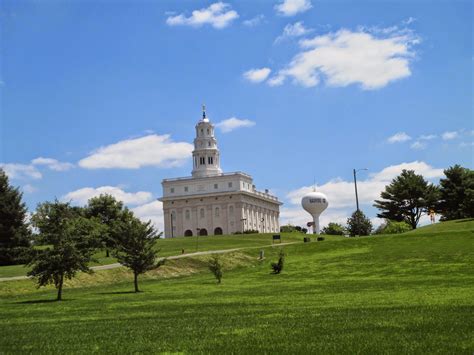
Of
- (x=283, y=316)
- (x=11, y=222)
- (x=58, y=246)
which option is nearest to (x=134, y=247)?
(x=58, y=246)

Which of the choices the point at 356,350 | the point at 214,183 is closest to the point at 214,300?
the point at 356,350

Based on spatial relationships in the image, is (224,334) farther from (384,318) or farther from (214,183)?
(214,183)

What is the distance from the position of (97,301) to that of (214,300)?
646 centimetres

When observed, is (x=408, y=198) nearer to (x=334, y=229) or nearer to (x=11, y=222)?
(x=334, y=229)

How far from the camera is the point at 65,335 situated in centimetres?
1709

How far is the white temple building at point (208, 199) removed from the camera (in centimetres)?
14038

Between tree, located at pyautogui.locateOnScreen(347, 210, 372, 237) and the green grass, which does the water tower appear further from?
the green grass

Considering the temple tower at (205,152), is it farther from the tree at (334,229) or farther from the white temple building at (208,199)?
the tree at (334,229)

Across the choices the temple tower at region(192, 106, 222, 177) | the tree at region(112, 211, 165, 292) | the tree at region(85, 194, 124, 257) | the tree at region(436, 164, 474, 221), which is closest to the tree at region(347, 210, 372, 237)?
the tree at region(436, 164, 474, 221)

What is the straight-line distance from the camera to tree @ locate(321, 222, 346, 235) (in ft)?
493

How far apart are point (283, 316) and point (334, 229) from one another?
133 metres

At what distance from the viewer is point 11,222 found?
67.2m

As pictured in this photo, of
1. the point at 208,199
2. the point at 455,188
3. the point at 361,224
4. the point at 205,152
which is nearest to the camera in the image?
the point at 455,188

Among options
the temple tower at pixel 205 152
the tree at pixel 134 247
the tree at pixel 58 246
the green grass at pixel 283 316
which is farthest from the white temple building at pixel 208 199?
the tree at pixel 58 246
